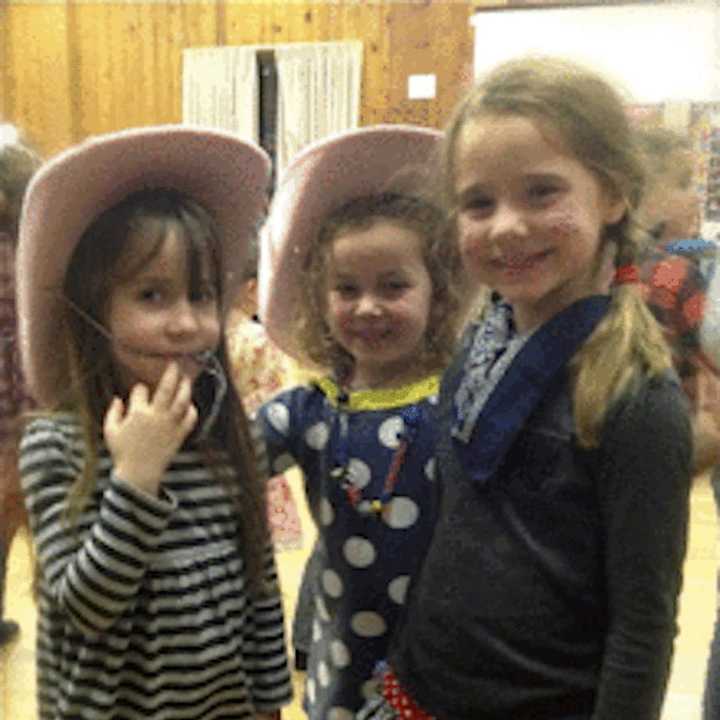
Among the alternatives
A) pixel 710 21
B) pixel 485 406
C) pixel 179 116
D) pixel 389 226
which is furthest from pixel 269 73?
pixel 485 406

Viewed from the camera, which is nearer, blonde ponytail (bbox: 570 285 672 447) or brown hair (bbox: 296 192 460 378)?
blonde ponytail (bbox: 570 285 672 447)

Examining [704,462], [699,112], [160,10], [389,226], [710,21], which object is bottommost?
[704,462]

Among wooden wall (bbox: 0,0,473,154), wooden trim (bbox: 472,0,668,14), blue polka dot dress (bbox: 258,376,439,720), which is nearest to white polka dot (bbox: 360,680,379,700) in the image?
blue polka dot dress (bbox: 258,376,439,720)

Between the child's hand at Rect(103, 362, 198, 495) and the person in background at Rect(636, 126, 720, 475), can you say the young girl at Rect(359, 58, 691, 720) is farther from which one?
the child's hand at Rect(103, 362, 198, 495)

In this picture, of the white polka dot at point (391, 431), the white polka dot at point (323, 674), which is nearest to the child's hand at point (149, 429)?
the white polka dot at point (391, 431)

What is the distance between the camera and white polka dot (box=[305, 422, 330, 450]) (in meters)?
0.91

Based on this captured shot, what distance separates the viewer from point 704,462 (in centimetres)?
94

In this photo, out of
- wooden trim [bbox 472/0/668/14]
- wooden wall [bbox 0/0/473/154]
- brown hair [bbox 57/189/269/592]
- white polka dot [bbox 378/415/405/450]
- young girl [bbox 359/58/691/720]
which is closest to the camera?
young girl [bbox 359/58/691/720]

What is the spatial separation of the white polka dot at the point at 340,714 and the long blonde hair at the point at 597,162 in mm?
431

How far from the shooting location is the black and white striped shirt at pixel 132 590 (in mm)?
712

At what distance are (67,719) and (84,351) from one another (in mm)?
333

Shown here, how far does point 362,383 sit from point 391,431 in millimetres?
82

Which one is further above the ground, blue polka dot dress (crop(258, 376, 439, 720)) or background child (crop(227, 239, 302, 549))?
background child (crop(227, 239, 302, 549))

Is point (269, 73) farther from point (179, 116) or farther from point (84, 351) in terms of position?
point (84, 351)
